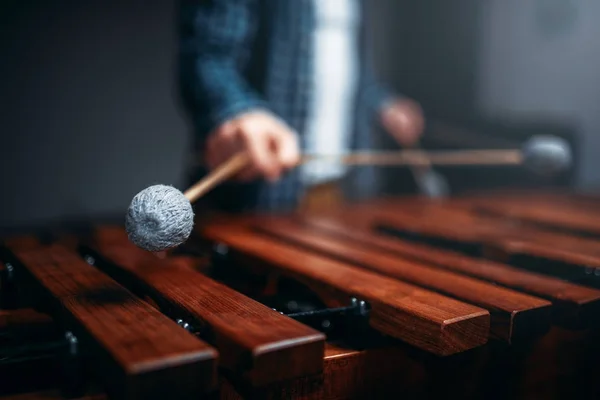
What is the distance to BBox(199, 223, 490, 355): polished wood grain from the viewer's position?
88 centimetres

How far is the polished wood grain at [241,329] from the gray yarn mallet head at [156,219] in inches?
3.5

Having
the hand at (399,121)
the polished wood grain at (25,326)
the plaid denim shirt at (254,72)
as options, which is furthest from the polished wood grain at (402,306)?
the hand at (399,121)

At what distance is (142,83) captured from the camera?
393 cm

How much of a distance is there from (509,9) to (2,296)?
3.25 metres

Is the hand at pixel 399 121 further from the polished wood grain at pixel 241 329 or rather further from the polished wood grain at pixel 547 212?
the polished wood grain at pixel 241 329

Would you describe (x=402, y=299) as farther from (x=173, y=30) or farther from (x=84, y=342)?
(x=173, y=30)

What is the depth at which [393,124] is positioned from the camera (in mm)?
2570

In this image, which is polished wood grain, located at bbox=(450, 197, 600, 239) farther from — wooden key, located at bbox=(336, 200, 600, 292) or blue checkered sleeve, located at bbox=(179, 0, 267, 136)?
blue checkered sleeve, located at bbox=(179, 0, 267, 136)

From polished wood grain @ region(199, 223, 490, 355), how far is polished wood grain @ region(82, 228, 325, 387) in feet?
0.59

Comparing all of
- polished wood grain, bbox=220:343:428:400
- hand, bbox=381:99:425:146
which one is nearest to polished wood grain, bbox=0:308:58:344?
polished wood grain, bbox=220:343:428:400

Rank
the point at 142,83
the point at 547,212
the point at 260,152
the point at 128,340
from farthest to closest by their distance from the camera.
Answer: the point at 142,83 < the point at 547,212 < the point at 260,152 < the point at 128,340

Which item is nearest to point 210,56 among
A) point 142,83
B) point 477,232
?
point 477,232

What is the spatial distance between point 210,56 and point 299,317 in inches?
41.3

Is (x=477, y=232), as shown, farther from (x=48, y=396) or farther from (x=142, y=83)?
(x=142, y=83)
